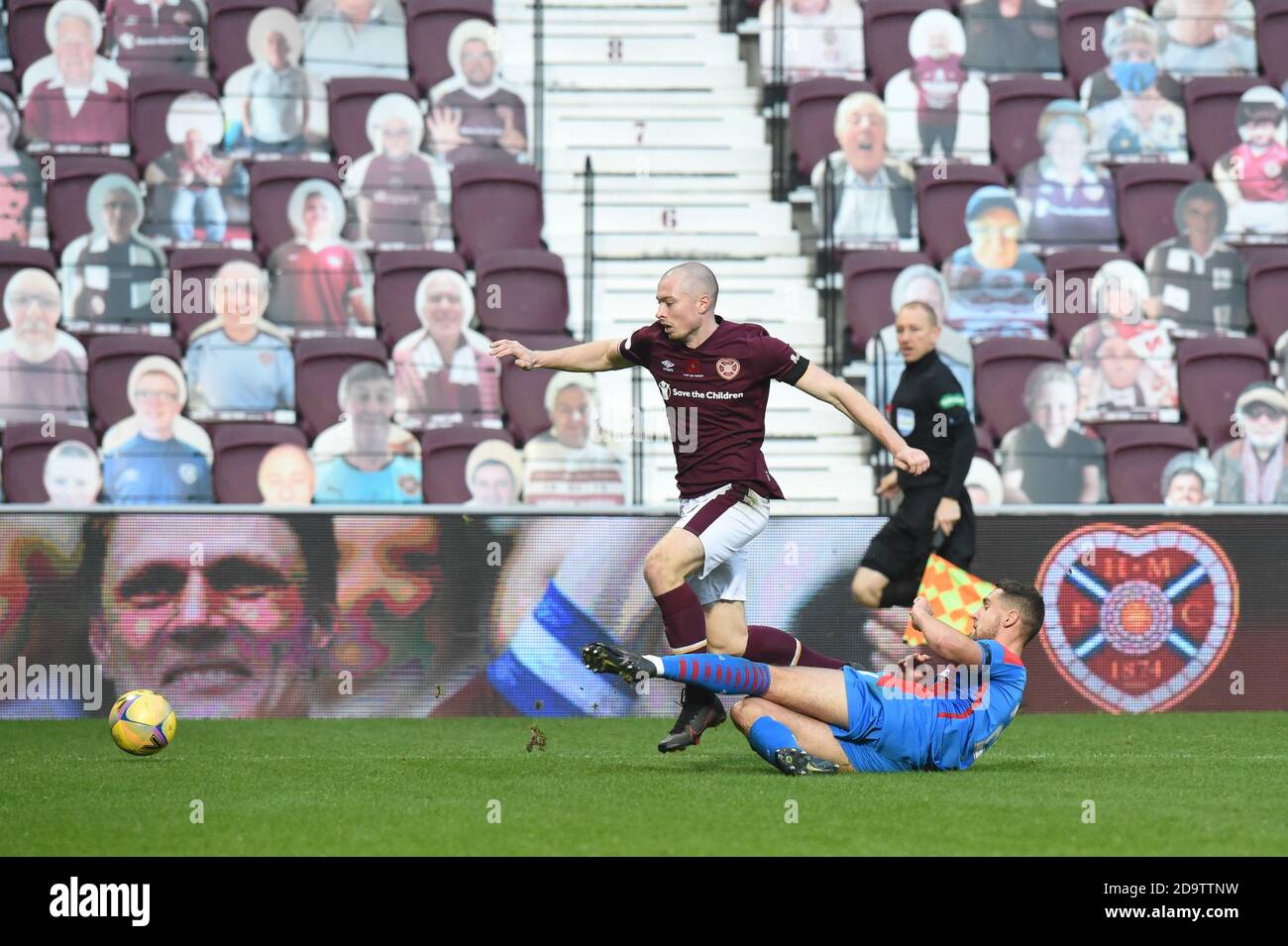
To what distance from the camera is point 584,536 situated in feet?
31.7

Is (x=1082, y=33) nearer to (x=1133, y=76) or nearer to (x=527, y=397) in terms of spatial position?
(x=1133, y=76)

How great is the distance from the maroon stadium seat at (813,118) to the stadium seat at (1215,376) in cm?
294

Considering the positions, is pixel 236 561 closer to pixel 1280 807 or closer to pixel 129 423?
pixel 129 423

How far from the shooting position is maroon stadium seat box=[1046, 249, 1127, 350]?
12.8 m

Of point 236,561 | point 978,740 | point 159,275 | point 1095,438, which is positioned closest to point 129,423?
point 159,275

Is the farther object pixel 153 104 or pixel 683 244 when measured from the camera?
pixel 683 244

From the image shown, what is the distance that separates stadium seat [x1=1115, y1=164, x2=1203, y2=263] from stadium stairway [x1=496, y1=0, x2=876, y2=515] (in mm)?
2309

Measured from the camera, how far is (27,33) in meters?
13.9

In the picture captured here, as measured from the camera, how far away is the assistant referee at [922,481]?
8695mm

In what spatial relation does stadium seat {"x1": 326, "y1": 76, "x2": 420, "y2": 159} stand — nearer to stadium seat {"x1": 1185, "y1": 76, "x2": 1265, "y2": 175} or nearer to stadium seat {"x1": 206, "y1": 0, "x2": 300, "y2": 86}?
stadium seat {"x1": 206, "y1": 0, "x2": 300, "y2": 86}

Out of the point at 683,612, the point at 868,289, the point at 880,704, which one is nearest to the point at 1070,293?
the point at 868,289

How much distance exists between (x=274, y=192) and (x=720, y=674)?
299 inches

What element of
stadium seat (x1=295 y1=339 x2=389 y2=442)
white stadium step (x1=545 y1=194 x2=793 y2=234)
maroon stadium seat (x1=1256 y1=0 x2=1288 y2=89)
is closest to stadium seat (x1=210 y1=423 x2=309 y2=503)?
stadium seat (x1=295 y1=339 x2=389 y2=442)

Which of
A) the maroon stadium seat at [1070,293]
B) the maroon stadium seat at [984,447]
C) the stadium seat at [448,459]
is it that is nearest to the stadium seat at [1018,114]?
the maroon stadium seat at [1070,293]
